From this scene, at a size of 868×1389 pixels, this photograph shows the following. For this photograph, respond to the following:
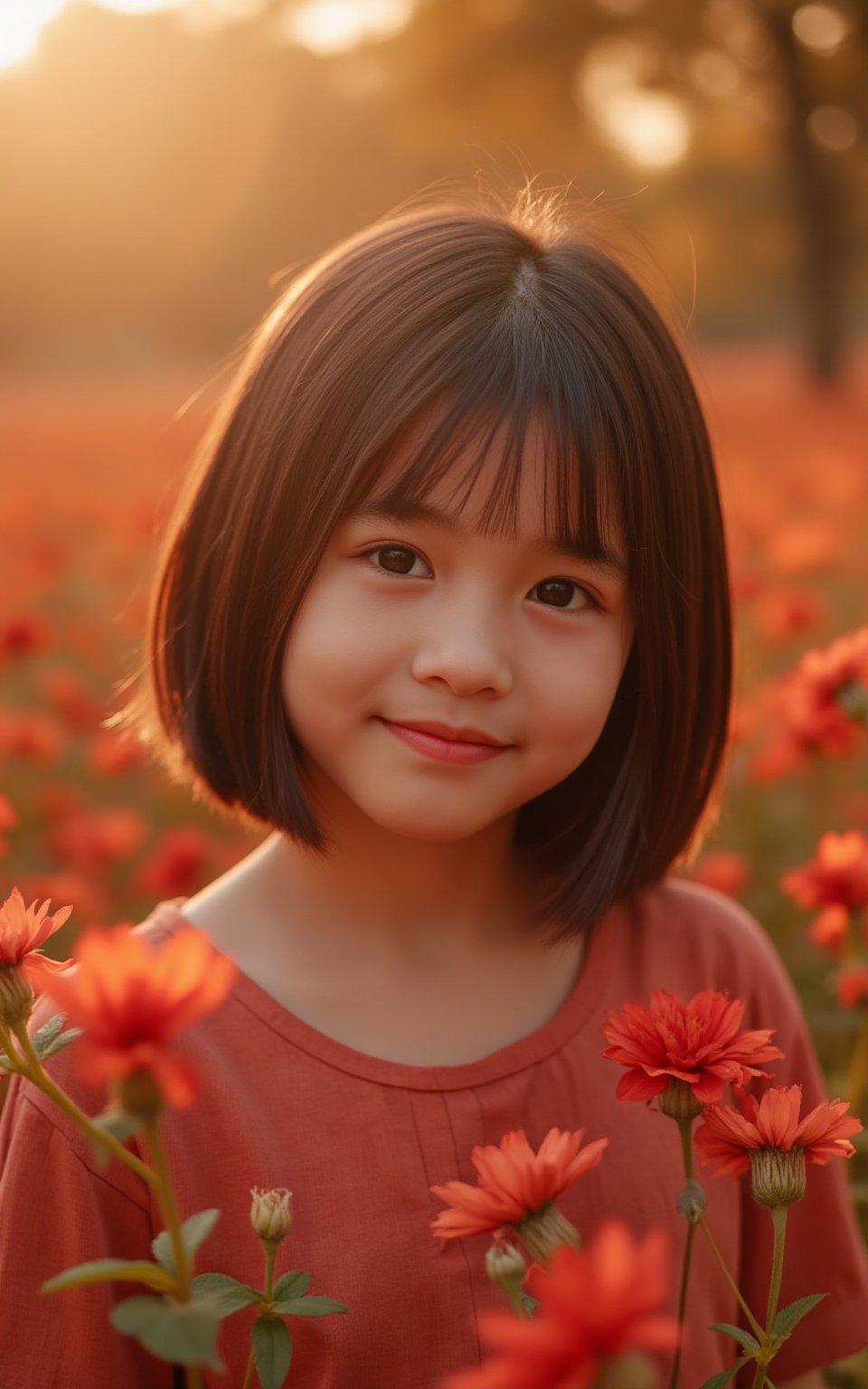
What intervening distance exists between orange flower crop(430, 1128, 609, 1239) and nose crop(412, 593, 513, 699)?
0.94 ft

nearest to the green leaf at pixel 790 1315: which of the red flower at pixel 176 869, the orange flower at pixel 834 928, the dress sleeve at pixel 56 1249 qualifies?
the dress sleeve at pixel 56 1249

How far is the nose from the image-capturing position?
0.75 m

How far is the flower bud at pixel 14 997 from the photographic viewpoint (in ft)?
1.75

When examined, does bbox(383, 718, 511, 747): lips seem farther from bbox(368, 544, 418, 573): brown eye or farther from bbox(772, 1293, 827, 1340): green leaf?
bbox(772, 1293, 827, 1340): green leaf

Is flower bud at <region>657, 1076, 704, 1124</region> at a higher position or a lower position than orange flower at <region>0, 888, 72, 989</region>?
lower

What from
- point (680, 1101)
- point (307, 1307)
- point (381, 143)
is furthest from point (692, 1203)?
point (381, 143)

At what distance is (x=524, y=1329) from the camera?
34 cm

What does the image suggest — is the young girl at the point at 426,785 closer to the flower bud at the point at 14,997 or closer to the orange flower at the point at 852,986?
the orange flower at the point at 852,986

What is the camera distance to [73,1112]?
18.3 inches

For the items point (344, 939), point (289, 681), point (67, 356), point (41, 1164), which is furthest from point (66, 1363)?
point (67, 356)

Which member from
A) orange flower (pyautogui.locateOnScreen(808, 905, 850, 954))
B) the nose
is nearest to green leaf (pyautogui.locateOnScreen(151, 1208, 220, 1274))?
the nose

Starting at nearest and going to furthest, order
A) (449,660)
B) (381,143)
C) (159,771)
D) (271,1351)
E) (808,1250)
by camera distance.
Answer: (271,1351) → (449,660) → (808,1250) → (159,771) → (381,143)

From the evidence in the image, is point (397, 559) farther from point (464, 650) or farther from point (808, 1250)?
point (808, 1250)

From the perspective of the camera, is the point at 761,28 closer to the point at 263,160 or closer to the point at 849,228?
the point at 849,228
